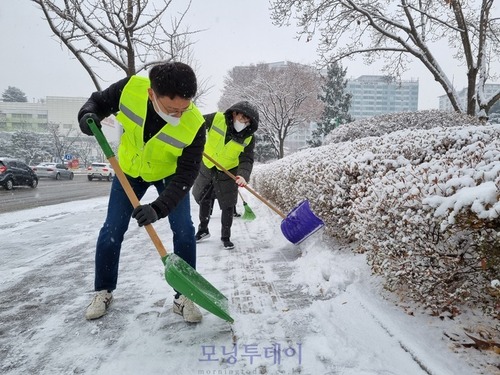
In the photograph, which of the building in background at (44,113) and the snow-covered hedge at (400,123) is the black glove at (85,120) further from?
the building in background at (44,113)

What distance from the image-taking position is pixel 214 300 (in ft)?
6.99

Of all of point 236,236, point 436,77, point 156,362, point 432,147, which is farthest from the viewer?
point 436,77

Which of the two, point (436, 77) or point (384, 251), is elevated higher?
point (436, 77)

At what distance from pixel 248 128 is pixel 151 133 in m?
2.06

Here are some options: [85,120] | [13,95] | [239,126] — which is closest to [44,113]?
[13,95]

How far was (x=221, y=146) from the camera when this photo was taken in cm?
438

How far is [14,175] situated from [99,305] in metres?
16.6

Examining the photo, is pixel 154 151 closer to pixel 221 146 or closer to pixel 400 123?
pixel 221 146

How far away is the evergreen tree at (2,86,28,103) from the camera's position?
70062 mm

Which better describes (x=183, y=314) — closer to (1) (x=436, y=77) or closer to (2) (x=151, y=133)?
(2) (x=151, y=133)

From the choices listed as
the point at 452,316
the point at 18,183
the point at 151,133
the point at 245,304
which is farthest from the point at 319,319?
the point at 18,183

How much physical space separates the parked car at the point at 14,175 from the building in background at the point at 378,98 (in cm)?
8980

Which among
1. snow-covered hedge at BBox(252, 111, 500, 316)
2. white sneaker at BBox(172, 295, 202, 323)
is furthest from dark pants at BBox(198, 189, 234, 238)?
white sneaker at BBox(172, 295, 202, 323)

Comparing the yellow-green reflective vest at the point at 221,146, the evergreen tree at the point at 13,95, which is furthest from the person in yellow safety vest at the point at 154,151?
the evergreen tree at the point at 13,95
